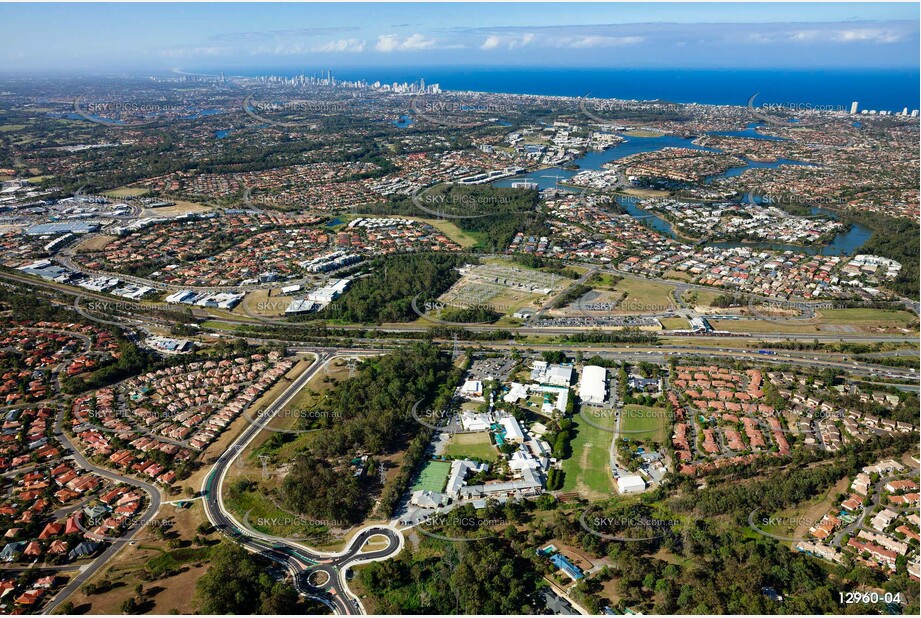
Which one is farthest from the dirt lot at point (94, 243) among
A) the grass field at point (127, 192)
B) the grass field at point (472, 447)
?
the grass field at point (472, 447)

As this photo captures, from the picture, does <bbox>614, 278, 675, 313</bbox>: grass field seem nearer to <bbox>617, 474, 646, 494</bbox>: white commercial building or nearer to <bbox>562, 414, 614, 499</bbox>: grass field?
<bbox>562, 414, 614, 499</bbox>: grass field

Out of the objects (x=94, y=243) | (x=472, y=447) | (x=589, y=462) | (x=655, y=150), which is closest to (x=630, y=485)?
(x=589, y=462)

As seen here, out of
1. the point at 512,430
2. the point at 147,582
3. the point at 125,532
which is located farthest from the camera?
the point at 512,430

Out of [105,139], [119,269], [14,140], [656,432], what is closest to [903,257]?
[656,432]

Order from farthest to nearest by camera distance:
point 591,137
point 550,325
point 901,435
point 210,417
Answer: point 591,137, point 550,325, point 210,417, point 901,435

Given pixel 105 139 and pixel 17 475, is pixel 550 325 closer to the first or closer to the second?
pixel 17 475

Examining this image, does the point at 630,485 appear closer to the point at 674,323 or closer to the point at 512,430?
the point at 512,430

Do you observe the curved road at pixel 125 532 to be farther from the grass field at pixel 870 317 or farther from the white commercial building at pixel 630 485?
the grass field at pixel 870 317
